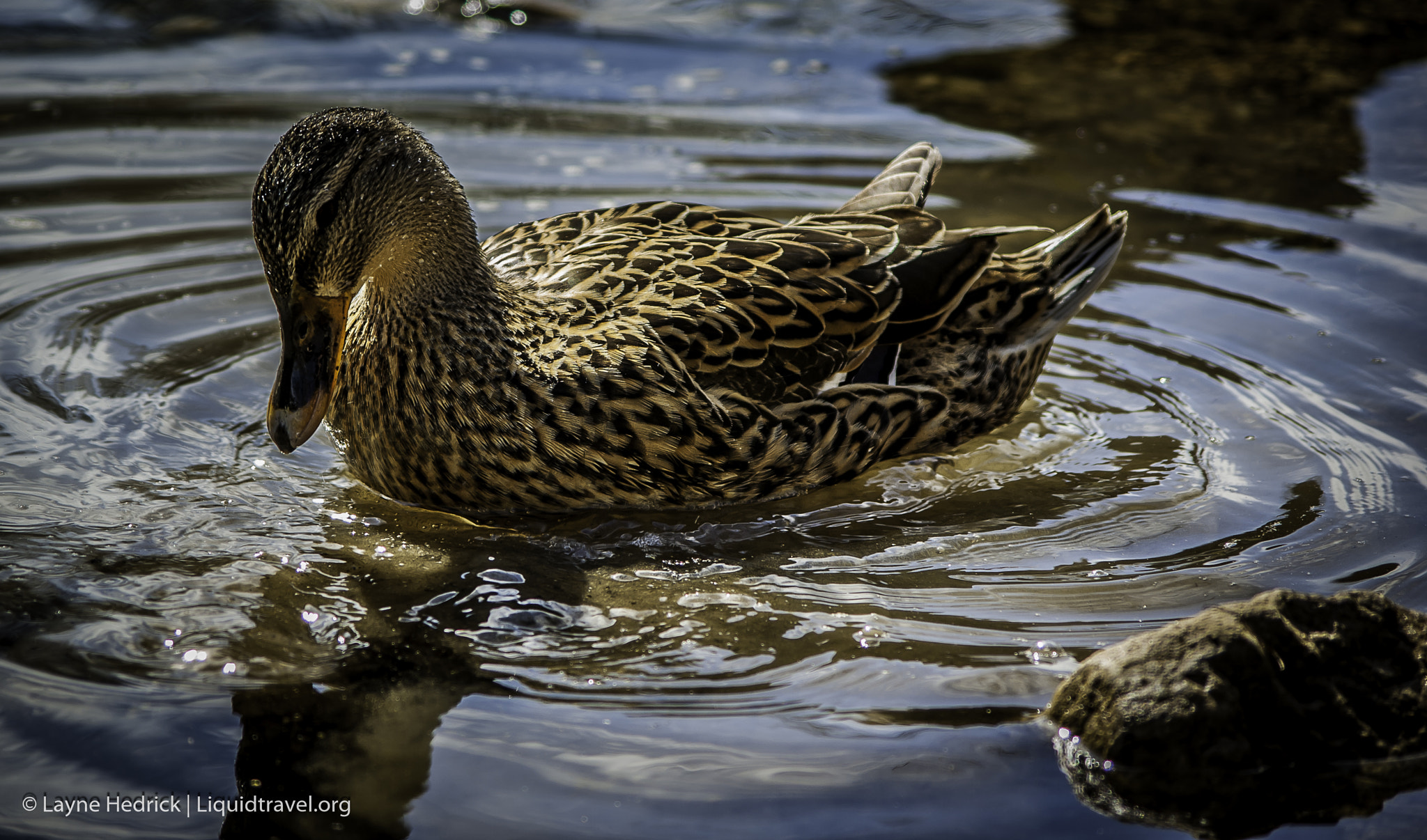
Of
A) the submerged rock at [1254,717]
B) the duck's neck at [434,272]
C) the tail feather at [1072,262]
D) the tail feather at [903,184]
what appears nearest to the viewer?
the submerged rock at [1254,717]

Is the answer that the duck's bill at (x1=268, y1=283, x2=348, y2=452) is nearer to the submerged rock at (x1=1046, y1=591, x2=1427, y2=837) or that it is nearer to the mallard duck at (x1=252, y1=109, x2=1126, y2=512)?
the mallard duck at (x1=252, y1=109, x2=1126, y2=512)

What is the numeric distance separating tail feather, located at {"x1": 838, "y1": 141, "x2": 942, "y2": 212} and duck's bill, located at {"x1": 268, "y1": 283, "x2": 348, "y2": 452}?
2608 mm

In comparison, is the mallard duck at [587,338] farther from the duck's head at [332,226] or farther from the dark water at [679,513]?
the dark water at [679,513]

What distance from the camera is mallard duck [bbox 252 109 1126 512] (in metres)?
5.23

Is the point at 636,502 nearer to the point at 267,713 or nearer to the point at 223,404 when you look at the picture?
the point at 267,713

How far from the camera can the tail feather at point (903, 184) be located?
21.5 ft

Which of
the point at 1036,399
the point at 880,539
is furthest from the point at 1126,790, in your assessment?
the point at 1036,399

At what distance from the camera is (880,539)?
5594 mm

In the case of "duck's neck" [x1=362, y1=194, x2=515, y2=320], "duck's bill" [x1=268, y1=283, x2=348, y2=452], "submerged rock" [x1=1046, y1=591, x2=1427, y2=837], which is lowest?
"submerged rock" [x1=1046, y1=591, x2=1427, y2=837]

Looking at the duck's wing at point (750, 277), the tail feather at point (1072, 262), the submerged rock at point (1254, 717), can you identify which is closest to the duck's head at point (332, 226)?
the duck's wing at point (750, 277)

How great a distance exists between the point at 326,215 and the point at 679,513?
192 centimetres

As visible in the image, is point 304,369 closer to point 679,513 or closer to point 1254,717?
point 679,513

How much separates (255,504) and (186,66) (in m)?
6.30

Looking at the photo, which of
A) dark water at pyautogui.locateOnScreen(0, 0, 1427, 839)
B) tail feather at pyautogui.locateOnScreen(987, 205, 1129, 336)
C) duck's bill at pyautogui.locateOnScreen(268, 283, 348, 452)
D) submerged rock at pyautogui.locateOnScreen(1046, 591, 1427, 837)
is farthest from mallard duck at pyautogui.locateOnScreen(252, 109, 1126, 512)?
submerged rock at pyautogui.locateOnScreen(1046, 591, 1427, 837)
